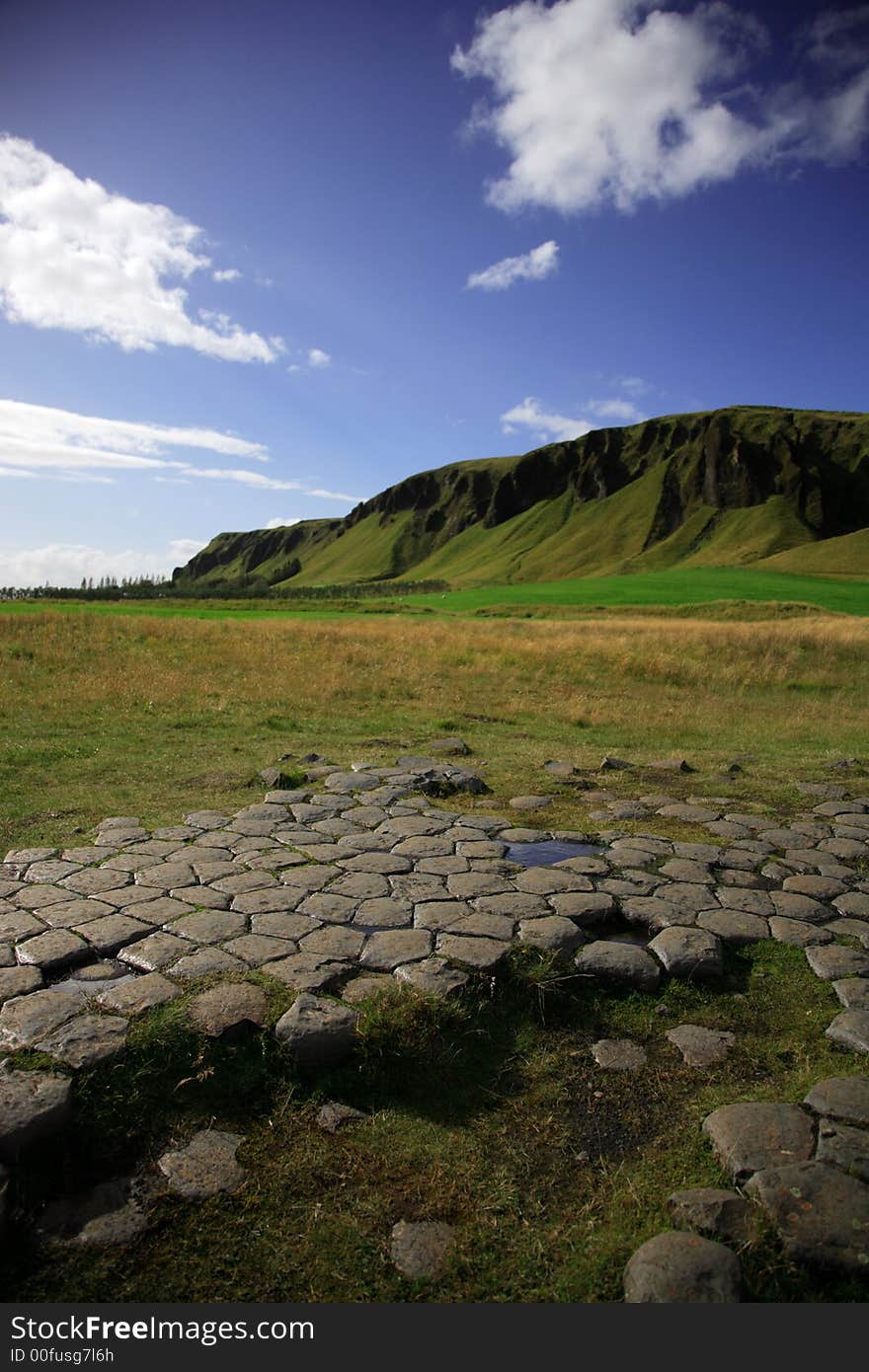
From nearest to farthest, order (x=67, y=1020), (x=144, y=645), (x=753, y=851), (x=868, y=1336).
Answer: (x=868, y=1336), (x=67, y=1020), (x=753, y=851), (x=144, y=645)

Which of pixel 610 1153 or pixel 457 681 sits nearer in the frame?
pixel 610 1153

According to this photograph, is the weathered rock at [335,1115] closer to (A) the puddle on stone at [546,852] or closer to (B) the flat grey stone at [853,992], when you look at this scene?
(B) the flat grey stone at [853,992]

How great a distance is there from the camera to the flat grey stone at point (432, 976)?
387cm

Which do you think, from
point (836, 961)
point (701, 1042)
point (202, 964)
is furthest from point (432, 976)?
point (836, 961)

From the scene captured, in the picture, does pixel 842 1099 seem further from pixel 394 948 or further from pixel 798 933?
pixel 394 948

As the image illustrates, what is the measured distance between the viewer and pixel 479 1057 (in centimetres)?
361

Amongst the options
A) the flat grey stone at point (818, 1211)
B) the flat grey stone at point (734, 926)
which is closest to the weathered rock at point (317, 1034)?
the flat grey stone at point (818, 1211)

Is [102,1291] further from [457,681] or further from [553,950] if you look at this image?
[457,681]

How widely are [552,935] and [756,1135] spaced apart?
1.66 metres

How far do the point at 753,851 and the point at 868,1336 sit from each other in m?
4.25

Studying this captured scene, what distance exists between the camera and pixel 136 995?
12.1ft

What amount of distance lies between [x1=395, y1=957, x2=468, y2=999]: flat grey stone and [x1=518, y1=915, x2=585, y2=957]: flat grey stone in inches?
22.4

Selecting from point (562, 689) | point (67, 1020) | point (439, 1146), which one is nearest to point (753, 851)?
point (439, 1146)

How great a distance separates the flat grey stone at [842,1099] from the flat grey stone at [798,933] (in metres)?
1.35
